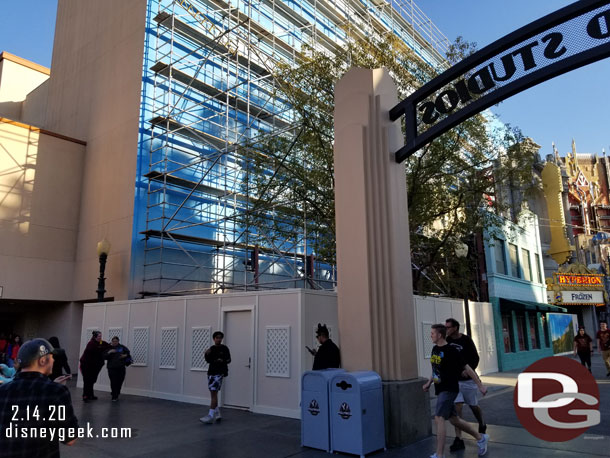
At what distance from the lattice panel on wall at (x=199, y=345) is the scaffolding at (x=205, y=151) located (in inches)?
172

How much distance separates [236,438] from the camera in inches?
308

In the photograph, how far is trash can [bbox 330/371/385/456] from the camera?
6542 mm

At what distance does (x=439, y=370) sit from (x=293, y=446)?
8.55 feet

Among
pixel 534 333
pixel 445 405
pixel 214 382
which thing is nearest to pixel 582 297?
pixel 534 333

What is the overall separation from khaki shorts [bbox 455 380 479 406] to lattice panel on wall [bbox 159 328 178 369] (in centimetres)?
778

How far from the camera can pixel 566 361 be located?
878cm

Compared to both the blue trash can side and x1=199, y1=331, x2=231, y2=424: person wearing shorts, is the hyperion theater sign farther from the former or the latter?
the blue trash can side

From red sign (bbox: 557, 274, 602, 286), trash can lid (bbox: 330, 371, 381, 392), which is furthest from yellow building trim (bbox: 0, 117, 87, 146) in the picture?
red sign (bbox: 557, 274, 602, 286)

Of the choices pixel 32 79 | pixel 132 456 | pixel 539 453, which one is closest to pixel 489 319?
pixel 539 453

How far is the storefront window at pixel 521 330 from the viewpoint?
21812 millimetres

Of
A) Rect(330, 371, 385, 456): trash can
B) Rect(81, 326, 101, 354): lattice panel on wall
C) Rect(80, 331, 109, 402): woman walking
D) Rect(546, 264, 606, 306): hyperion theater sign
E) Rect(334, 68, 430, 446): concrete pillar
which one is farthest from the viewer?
Rect(546, 264, 606, 306): hyperion theater sign

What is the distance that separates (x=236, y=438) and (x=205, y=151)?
1393 centimetres

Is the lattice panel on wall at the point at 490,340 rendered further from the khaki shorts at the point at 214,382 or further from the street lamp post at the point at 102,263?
the street lamp post at the point at 102,263

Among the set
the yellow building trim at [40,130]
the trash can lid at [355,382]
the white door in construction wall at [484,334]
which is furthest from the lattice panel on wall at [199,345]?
the yellow building trim at [40,130]
